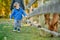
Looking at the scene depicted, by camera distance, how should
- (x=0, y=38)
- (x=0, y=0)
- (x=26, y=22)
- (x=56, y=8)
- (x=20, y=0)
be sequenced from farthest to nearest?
(x=0, y=0) < (x=26, y=22) < (x=20, y=0) < (x=0, y=38) < (x=56, y=8)

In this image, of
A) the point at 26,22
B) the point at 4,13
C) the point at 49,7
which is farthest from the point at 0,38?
the point at 4,13

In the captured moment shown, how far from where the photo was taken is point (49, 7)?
2133mm

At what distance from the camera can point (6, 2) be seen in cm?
1948

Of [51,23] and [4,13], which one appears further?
[4,13]

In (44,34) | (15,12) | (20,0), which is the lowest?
(44,34)

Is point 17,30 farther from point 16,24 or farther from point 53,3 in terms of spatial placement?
point 53,3

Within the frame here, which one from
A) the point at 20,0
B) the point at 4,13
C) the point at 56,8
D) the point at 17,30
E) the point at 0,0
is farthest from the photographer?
the point at 4,13

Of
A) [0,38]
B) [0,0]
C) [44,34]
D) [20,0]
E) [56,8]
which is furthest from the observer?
[0,0]

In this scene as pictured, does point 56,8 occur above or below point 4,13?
below

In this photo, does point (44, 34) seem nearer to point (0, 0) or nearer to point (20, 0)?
point (20, 0)

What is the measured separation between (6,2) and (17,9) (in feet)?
36.5

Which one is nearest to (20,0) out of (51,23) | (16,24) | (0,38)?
(16,24)

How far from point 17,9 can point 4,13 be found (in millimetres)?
12390

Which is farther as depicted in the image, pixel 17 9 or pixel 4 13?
pixel 4 13
